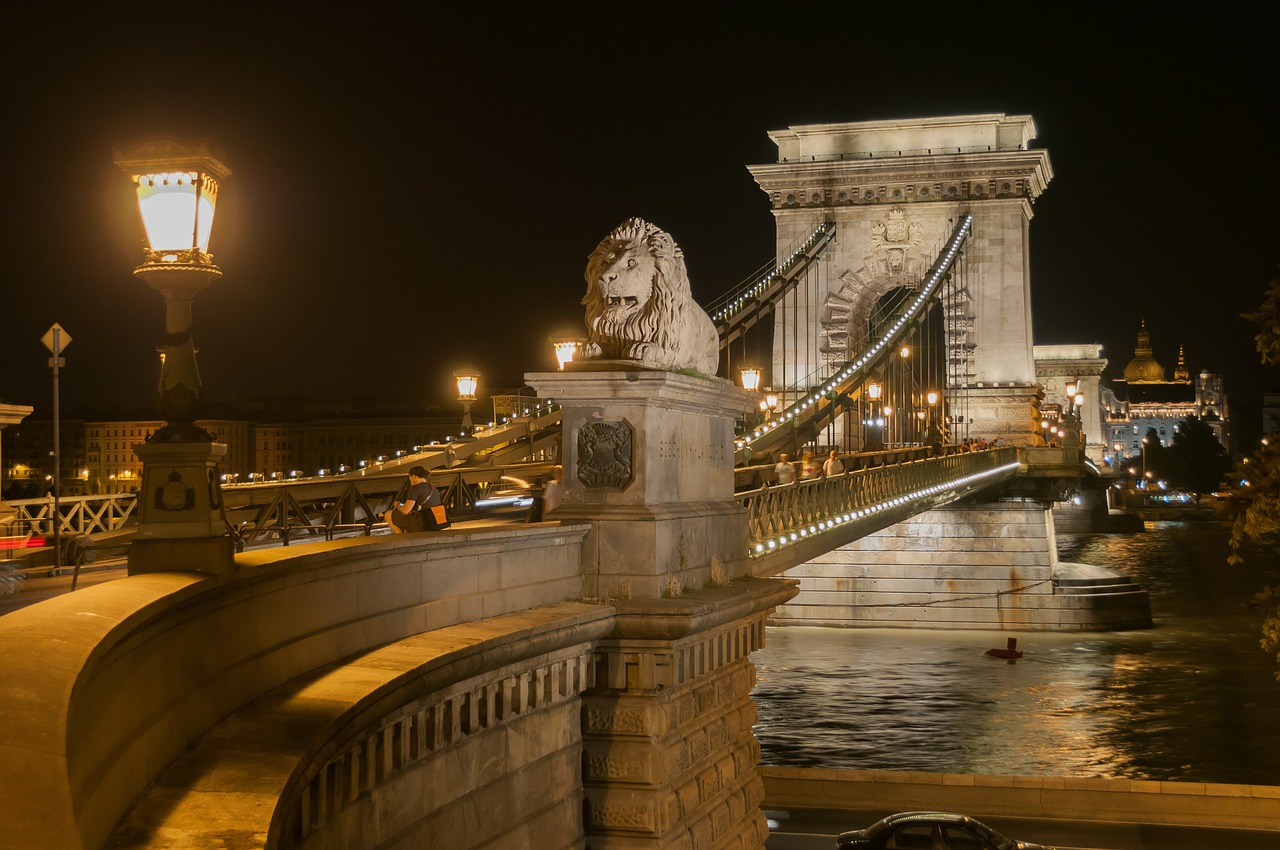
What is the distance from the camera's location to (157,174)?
22.3 feet

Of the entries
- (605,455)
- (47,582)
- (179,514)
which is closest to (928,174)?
(47,582)

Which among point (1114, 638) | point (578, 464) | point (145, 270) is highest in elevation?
point (145, 270)

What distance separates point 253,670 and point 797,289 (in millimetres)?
58029

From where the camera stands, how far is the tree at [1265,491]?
53.8 ft

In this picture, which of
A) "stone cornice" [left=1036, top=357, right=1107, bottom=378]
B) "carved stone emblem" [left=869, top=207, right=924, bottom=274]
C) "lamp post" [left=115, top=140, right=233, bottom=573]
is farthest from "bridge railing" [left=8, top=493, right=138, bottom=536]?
"stone cornice" [left=1036, top=357, right=1107, bottom=378]

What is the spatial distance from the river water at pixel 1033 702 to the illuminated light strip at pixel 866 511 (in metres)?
4.32

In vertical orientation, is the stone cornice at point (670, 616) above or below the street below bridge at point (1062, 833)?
above

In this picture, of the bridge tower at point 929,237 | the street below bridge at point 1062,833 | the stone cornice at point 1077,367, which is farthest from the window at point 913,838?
the stone cornice at point 1077,367

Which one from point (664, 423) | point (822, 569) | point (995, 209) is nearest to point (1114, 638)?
point (822, 569)

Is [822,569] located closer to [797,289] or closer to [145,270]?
[797,289]

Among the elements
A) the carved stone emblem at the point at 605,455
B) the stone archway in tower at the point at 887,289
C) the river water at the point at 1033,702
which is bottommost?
the river water at the point at 1033,702

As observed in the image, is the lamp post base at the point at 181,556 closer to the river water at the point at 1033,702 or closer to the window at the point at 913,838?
the window at the point at 913,838

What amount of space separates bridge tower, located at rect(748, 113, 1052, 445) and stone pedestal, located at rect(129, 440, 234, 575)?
5523 centimetres

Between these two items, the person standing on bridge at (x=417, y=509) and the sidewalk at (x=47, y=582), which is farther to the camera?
the person standing on bridge at (x=417, y=509)
